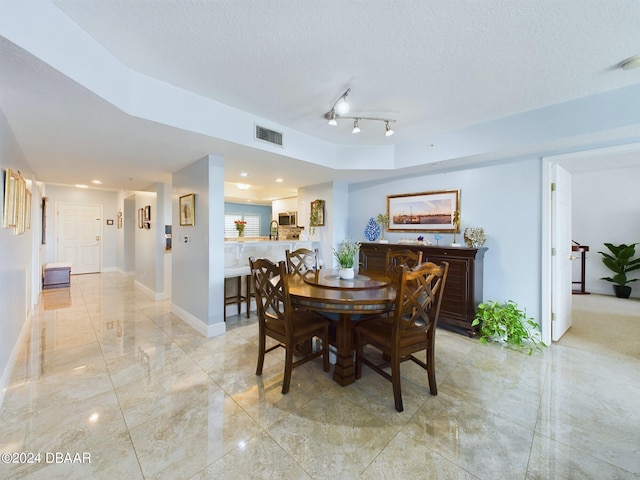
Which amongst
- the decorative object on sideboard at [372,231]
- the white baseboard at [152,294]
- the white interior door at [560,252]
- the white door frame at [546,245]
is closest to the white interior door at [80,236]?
the white baseboard at [152,294]

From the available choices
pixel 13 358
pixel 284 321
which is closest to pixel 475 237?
pixel 284 321

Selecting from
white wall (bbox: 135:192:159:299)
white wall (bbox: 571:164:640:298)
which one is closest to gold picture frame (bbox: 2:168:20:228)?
white wall (bbox: 135:192:159:299)

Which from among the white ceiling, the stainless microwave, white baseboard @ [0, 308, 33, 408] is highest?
the white ceiling

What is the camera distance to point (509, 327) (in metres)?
3.01

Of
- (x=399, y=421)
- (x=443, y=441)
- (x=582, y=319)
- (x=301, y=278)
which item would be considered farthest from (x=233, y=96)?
(x=582, y=319)

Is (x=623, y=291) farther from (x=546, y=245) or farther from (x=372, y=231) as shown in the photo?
(x=372, y=231)

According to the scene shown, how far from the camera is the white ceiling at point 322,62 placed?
1516 mm

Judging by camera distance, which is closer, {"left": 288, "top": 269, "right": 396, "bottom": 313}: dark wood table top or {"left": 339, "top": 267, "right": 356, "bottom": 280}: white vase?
{"left": 288, "top": 269, "right": 396, "bottom": 313}: dark wood table top

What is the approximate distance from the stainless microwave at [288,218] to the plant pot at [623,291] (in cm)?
699

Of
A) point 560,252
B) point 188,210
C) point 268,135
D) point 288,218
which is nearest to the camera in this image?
point 268,135

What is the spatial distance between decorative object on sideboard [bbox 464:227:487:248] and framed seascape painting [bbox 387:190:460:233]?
0.97 feet

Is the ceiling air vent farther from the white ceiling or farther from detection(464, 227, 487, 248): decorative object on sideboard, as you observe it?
detection(464, 227, 487, 248): decorative object on sideboard

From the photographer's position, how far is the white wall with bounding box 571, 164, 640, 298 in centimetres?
492

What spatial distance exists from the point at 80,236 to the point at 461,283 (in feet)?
31.0
